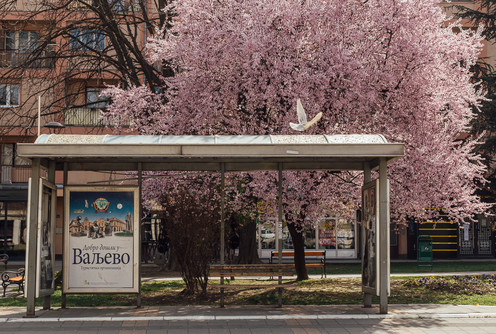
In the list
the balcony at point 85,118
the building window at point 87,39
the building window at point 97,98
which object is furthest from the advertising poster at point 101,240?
the balcony at point 85,118

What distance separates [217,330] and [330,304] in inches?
150

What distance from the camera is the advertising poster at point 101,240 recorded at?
13031 millimetres

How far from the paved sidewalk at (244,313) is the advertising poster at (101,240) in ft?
1.78

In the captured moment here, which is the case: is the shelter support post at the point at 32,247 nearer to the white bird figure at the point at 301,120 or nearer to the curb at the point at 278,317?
the curb at the point at 278,317

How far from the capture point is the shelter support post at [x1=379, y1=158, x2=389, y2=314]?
1222cm

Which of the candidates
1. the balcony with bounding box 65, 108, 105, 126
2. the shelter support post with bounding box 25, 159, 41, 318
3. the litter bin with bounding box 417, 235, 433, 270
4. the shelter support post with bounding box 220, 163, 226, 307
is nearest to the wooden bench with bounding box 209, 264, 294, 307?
the shelter support post with bounding box 220, 163, 226, 307

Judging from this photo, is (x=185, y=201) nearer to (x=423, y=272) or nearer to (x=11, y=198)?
(x=423, y=272)

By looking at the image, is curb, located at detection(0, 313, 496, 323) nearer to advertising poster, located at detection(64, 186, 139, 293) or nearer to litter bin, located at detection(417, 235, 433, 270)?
advertising poster, located at detection(64, 186, 139, 293)

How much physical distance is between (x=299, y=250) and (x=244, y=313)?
7091 millimetres

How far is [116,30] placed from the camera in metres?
20.9

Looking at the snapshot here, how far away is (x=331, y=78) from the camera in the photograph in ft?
53.7

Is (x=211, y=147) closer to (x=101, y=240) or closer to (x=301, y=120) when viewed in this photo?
(x=301, y=120)

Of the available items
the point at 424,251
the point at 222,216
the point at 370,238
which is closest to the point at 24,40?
the point at 424,251

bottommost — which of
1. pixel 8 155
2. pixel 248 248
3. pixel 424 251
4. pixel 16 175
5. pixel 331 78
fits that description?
pixel 424 251
